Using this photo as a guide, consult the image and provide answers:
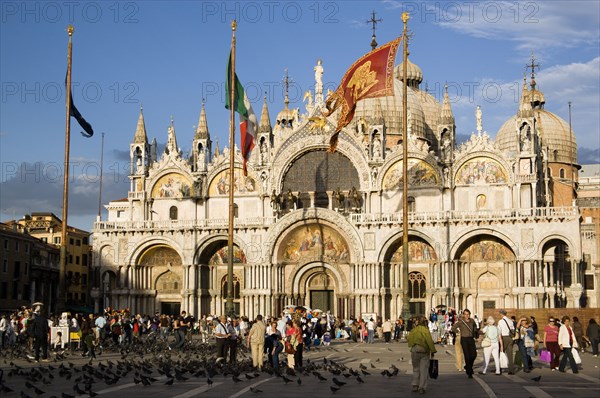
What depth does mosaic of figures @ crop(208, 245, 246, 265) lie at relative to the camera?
70250 millimetres

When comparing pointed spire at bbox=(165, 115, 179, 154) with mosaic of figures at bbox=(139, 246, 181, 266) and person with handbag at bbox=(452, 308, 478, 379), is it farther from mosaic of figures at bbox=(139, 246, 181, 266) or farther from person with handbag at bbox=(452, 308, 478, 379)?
person with handbag at bbox=(452, 308, 478, 379)

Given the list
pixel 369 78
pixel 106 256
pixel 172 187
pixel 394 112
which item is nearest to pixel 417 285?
pixel 394 112

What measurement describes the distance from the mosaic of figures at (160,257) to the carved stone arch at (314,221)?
8212 mm

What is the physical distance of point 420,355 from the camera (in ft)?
78.0

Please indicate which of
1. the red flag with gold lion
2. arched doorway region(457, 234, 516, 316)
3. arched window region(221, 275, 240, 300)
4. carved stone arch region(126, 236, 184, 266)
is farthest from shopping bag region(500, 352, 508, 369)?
arched window region(221, 275, 240, 300)

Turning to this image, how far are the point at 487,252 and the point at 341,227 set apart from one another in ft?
31.8

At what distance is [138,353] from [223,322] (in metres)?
9.02

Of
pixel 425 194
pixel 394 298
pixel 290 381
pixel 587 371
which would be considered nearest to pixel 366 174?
pixel 425 194

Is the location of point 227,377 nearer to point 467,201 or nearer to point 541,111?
point 467,201

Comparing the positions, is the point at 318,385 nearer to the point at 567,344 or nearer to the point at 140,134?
the point at 567,344

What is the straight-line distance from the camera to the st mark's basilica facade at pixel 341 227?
64000mm

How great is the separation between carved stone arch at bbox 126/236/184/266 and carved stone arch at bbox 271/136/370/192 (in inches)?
320

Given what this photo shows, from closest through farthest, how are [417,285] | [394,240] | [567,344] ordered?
1. [567,344]
2. [394,240]
3. [417,285]

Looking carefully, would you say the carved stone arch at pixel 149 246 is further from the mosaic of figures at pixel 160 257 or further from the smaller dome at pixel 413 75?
the smaller dome at pixel 413 75
